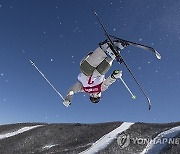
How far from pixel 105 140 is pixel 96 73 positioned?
11.4m

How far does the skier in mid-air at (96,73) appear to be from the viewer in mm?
14781

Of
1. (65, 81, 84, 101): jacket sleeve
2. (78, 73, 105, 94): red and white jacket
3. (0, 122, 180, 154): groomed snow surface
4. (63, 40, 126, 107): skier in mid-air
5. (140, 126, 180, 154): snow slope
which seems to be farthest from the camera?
(0, 122, 180, 154): groomed snow surface

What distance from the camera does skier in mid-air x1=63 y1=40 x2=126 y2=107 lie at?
48.5ft

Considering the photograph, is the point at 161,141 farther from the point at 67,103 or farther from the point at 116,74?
the point at 116,74

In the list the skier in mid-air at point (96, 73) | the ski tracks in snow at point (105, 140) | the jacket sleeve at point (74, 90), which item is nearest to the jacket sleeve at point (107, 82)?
the skier in mid-air at point (96, 73)

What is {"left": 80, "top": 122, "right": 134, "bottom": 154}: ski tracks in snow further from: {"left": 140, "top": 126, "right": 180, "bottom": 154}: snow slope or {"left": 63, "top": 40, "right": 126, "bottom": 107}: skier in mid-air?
{"left": 63, "top": 40, "right": 126, "bottom": 107}: skier in mid-air

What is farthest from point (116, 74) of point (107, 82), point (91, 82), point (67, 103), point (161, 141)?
point (161, 141)

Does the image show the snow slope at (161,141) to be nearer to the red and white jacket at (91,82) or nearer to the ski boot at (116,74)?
the red and white jacket at (91,82)

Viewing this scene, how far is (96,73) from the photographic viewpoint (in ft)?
51.4

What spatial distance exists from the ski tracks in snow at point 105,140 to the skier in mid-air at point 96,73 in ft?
27.7

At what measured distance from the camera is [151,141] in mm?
24391

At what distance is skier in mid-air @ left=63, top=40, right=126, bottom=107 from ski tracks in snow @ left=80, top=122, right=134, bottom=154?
333 inches

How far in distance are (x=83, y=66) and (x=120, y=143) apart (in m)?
10.8

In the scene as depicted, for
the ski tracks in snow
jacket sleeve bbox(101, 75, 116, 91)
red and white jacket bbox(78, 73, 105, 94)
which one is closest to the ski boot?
jacket sleeve bbox(101, 75, 116, 91)
